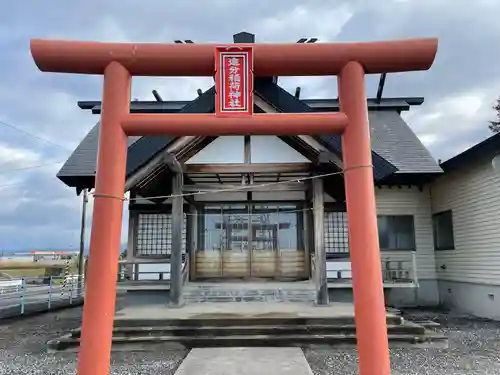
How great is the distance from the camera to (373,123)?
1340cm

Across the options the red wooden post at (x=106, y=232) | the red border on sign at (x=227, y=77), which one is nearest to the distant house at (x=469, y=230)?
the red border on sign at (x=227, y=77)

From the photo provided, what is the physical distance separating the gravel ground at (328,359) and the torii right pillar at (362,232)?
1.91 meters

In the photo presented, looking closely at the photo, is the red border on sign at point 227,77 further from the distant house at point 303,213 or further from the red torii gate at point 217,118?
the distant house at point 303,213

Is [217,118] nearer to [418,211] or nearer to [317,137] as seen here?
[317,137]

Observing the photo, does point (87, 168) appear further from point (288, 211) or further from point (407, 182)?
point (407, 182)

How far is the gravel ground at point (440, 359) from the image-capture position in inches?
207

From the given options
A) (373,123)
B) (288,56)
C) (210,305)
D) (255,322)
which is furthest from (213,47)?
(373,123)

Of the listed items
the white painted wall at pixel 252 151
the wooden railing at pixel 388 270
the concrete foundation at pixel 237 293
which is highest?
the white painted wall at pixel 252 151

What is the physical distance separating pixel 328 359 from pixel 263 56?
4.40 m

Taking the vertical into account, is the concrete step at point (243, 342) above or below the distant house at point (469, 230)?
below

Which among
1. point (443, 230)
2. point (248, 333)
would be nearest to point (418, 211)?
point (443, 230)

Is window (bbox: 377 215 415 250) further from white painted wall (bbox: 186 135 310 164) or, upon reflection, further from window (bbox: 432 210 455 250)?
white painted wall (bbox: 186 135 310 164)

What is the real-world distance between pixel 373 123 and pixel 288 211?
4.81 metres

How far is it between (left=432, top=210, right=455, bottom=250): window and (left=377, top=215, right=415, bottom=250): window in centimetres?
69
